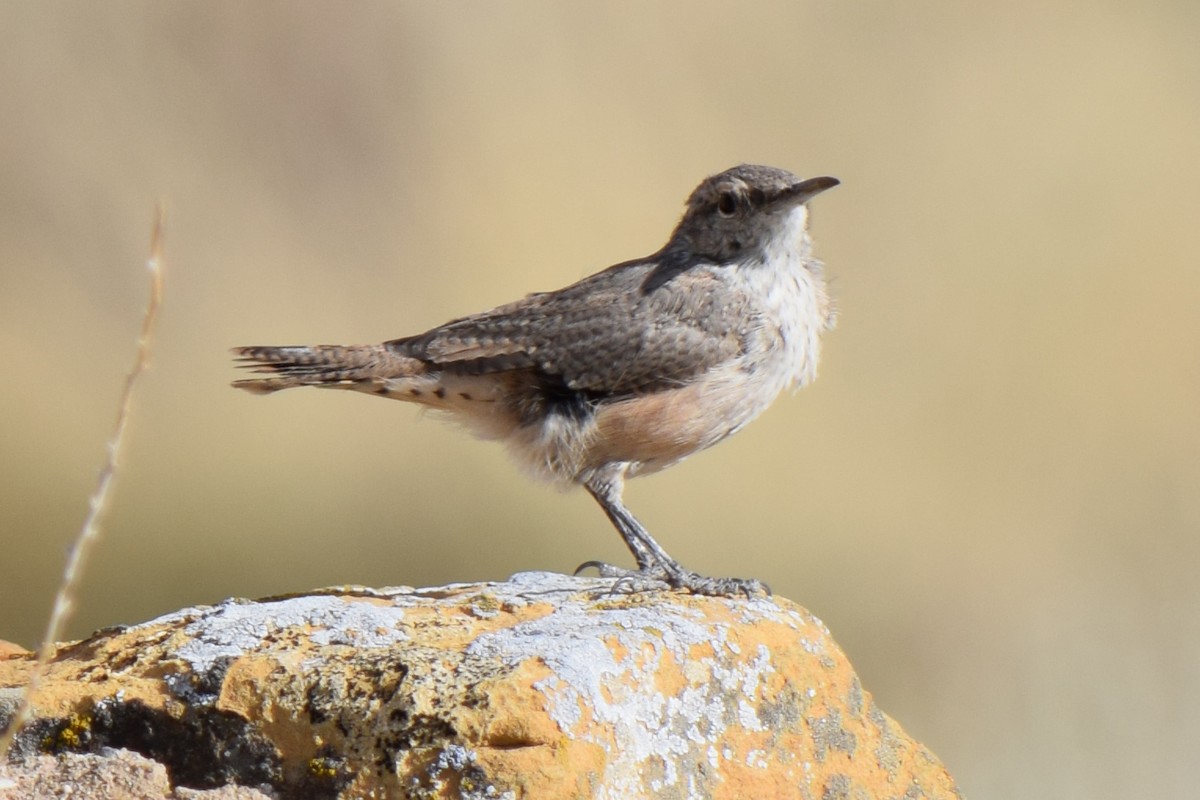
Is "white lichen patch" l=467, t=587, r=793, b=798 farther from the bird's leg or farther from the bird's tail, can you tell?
the bird's tail

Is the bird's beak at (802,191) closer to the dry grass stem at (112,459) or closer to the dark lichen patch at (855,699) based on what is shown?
the dark lichen patch at (855,699)

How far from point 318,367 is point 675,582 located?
1.77 m

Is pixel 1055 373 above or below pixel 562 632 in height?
above

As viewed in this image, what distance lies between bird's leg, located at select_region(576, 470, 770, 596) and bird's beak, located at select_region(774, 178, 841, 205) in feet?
4.26

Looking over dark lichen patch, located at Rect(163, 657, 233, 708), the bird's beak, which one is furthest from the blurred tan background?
dark lichen patch, located at Rect(163, 657, 233, 708)

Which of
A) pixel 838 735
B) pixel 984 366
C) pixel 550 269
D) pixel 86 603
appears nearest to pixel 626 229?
pixel 550 269

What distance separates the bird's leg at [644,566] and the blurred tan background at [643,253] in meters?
3.82

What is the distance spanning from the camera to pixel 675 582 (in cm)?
523

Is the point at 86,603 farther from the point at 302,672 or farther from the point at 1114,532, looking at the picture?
the point at 1114,532

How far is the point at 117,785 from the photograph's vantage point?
3.32 meters

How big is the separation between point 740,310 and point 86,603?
5.19 meters

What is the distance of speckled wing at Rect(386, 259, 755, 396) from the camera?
6004 millimetres

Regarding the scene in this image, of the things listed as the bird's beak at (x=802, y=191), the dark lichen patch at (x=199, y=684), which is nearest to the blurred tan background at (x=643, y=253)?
the bird's beak at (x=802, y=191)

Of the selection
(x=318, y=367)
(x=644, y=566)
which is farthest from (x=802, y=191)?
(x=318, y=367)
